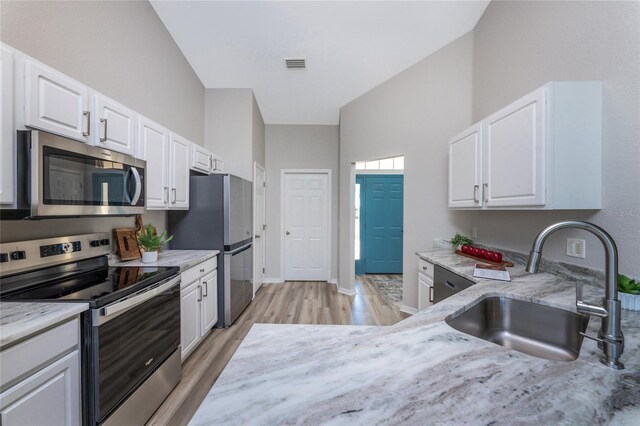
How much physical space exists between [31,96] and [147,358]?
153 cm

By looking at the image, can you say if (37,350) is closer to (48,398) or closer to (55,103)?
(48,398)

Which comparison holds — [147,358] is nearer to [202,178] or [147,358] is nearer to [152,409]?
[152,409]

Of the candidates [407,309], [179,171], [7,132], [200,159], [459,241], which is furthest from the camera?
[407,309]

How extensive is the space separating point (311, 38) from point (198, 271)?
2.87 meters

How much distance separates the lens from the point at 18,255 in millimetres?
1424

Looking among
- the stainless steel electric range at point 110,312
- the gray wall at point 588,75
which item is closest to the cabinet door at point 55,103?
the stainless steel electric range at point 110,312

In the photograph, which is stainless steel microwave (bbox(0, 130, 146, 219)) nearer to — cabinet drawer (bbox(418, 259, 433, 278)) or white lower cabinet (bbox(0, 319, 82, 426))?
white lower cabinet (bbox(0, 319, 82, 426))

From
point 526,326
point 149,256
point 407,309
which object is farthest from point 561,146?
point 149,256

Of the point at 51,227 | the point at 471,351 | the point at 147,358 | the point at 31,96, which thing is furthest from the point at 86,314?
the point at 471,351

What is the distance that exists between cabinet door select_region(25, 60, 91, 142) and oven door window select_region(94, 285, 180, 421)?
104 centimetres

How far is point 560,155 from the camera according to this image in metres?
1.53

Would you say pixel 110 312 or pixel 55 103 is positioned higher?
pixel 55 103

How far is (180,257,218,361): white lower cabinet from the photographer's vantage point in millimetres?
2240

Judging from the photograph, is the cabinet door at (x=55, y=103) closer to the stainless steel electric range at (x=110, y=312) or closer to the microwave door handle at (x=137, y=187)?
the microwave door handle at (x=137, y=187)
